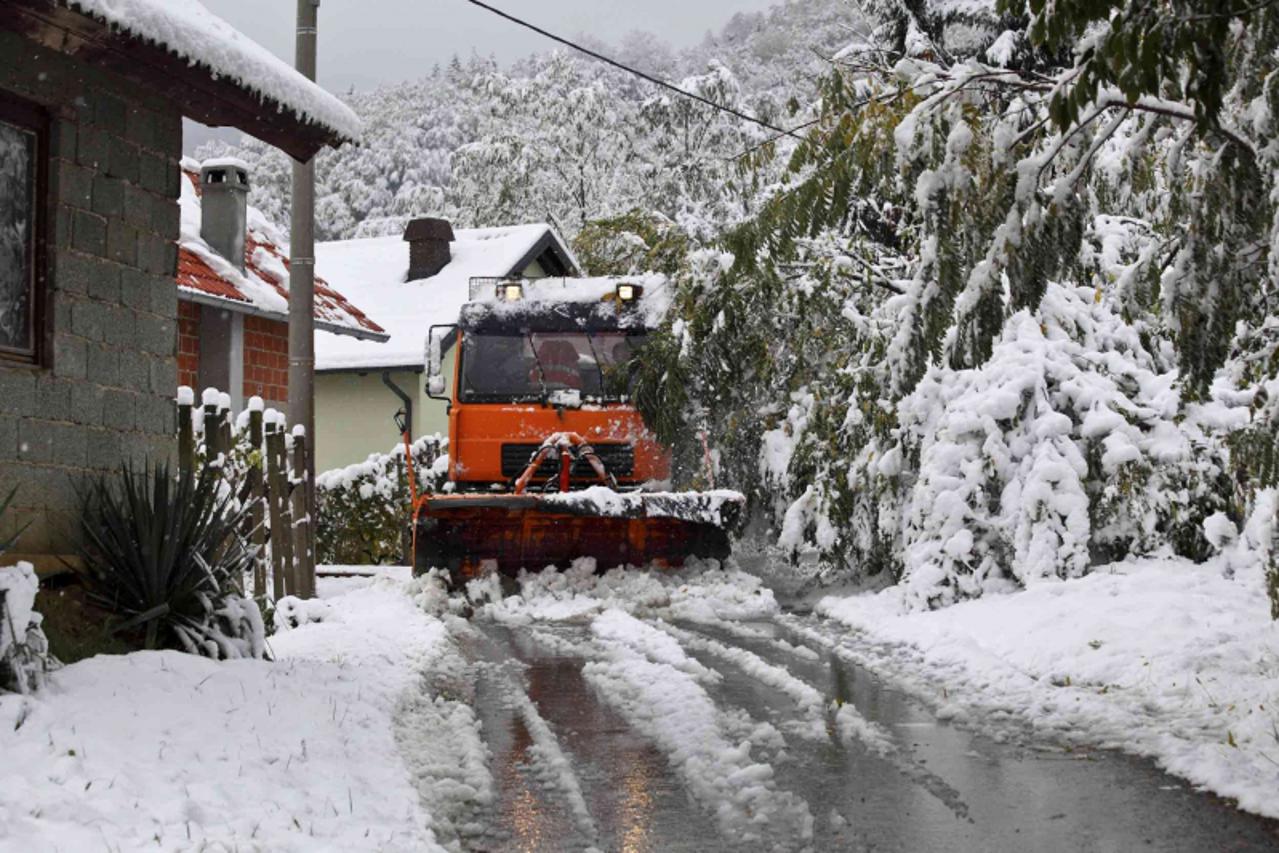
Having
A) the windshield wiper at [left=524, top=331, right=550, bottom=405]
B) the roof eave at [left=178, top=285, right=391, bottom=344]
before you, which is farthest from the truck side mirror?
the roof eave at [left=178, top=285, right=391, bottom=344]

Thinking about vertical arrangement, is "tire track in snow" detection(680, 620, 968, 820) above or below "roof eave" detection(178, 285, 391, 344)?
below

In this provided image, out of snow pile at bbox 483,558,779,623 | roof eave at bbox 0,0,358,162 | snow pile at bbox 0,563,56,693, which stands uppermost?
roof eave at bbox 0,0,358,162

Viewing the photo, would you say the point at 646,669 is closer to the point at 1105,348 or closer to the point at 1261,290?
the point at 1261,290

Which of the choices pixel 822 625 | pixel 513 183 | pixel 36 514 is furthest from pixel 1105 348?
pixel 513 183

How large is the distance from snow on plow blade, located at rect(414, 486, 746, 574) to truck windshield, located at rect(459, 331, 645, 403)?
1863mm

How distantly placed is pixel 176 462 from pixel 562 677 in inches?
102

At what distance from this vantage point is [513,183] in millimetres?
42312

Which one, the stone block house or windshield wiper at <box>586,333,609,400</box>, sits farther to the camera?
windshield wiper at <box>586,333,609,400</box>

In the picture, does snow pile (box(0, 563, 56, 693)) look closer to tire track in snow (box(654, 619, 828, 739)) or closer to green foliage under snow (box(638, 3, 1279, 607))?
tire track in snow (box(654, 619, 828, 739))

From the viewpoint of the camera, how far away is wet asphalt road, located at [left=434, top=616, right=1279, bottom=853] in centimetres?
473

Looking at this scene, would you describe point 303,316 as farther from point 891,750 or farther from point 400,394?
point 400,394

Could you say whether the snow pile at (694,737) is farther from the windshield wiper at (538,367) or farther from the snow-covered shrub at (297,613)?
the windshield wiper at (538,367)

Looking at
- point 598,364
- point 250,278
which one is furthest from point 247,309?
point 598,364

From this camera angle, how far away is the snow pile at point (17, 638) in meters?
5.54
